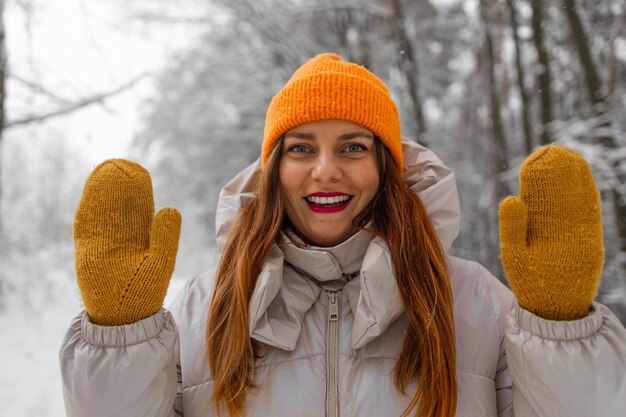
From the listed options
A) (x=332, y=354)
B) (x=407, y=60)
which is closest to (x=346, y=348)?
(x=332, y=354)

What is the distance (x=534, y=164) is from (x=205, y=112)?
8336 mm

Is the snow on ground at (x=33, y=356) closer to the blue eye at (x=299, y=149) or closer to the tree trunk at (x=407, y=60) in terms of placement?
the blue eye at (x=299, y=149)

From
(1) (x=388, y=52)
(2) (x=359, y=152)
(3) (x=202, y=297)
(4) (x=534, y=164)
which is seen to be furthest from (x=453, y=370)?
(1) (x=388, y=52)

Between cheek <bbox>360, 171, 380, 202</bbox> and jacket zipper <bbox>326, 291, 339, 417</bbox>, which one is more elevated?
cheek <bbox>360, 171, 380, 202</bbox>

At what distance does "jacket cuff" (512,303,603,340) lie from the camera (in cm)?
115

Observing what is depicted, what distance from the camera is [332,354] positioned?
1.37 meters

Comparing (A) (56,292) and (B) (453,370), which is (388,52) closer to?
(B) (453,370)

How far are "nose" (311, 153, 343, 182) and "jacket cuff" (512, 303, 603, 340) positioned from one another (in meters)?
0.66

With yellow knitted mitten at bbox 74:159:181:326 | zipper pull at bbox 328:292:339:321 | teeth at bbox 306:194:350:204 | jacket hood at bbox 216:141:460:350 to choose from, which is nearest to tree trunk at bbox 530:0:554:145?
jacket hood at bbox 216:141:460:350

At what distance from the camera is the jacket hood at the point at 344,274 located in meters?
1.34

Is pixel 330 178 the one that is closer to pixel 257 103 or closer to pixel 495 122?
pixel 495 122

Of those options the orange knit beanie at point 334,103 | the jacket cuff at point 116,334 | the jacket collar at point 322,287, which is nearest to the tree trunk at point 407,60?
the orange knit beanie at point 334,103

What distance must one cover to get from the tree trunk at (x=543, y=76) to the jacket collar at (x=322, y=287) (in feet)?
11.4

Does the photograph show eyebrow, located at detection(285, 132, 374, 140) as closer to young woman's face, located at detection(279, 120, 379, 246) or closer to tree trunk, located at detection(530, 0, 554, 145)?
young woman's face, located at detection(279, 120, 379, 246)
